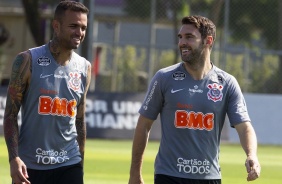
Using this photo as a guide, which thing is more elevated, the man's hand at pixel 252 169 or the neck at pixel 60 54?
the neck at pixel 60 54

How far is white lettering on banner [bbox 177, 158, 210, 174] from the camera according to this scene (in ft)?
24.5

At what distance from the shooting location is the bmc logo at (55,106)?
7555mm

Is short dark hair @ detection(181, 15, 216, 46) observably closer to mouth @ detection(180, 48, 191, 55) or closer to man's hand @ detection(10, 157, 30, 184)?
mouth @ detection(180, 48, 191, 55)

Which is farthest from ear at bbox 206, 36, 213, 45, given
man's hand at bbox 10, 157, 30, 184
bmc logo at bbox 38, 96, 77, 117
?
man's hand at bbox 10, 157, 30, 184

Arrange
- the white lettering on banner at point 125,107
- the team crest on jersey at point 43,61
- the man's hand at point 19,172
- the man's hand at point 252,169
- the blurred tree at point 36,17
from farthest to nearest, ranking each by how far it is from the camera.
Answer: the blurred tree at point 36,17, the white lettering on banner at point 125,107, the team crest on jersey at point 43,61, the man's hand at point 19,172, the man's hand at point 252,169

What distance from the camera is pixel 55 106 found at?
24.9 feet

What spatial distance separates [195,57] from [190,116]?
47 centimetres

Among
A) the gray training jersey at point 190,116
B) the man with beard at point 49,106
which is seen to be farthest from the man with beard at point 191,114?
the man with beard at point 49,106

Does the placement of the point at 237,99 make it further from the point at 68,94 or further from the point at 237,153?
the point at 237,153

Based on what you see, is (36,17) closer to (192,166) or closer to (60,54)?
(60,54)

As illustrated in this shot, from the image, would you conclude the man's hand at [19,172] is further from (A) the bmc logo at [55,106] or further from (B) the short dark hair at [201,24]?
(B) the short dark hair at [201,24]

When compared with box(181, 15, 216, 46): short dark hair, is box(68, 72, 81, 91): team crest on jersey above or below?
below

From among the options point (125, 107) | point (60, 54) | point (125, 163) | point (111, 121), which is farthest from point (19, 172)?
point (125, 107)

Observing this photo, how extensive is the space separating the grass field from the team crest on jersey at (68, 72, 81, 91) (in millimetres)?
5674
